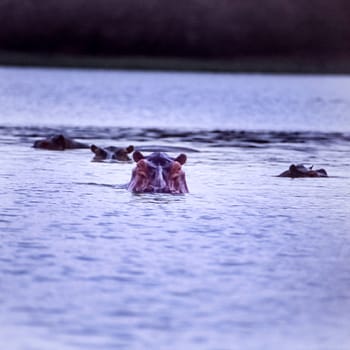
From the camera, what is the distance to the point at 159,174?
24656 mm

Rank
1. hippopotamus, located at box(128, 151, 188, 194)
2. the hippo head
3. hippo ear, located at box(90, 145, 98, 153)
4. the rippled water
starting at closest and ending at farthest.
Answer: the rippled water, hippopotamus, located at box(128, 151, 188, 194), hippo ear, located at box(90, 145, 98, 153), the hippo head

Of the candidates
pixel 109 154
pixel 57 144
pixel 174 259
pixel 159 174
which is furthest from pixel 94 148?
pixel 174 259

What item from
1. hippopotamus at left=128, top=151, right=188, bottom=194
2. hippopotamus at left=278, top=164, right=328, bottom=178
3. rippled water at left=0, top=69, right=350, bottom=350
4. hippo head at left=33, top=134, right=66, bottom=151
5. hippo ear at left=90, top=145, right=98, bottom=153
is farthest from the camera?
hippo head at left=33, top=134, right=66, bottom=151

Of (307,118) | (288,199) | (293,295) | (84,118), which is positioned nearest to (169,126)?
(84,118)

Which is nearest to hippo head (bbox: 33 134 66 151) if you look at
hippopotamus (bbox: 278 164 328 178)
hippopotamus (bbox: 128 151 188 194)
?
hippopotamus (bbox: 278 164 328 178)

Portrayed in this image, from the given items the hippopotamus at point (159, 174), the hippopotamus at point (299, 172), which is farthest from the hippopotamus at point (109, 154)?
the hippopotamus at point (159, 174)

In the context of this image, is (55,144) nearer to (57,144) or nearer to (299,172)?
(57,144)

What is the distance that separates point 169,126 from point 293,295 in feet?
145

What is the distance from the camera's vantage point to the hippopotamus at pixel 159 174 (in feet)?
79.6

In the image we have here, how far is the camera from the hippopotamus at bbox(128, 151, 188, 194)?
24.2 metres

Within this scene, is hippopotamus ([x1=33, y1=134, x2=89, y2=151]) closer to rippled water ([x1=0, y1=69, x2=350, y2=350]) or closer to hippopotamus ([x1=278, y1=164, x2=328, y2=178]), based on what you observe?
rippled water ([x1=0, y1=69, x2=350, y2=350])

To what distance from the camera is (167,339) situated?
13.4m

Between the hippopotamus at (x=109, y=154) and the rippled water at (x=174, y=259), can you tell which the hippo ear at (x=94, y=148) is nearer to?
the hippopotamus at (x=109, y=154)

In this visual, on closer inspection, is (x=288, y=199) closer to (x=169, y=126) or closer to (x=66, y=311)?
(x=66, y=311)
